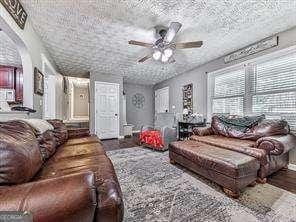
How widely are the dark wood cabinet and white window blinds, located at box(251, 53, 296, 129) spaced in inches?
234

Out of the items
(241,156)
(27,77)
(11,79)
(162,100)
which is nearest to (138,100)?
(162,100)

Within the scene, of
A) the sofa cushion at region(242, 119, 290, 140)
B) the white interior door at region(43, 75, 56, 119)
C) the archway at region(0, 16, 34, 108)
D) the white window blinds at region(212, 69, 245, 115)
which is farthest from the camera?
the white interior door at region(43, 75, 56, 119)

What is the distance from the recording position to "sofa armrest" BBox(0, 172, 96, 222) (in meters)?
0.68

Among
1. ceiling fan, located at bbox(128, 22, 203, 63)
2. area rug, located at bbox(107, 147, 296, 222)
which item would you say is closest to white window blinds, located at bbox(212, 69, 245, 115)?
ceiling fan, located at bbox(128, 22, 203, 63)

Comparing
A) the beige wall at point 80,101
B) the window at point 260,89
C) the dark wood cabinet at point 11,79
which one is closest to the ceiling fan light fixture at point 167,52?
the window at point 260,89

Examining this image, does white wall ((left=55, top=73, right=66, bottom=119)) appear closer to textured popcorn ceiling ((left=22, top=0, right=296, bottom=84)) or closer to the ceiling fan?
textured popcorn ceiling ((left=22, top=0, right=296, bottom=84))

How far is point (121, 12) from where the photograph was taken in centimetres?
232

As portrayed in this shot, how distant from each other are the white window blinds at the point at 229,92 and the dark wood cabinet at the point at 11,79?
5.42m

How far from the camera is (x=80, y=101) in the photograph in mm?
10500

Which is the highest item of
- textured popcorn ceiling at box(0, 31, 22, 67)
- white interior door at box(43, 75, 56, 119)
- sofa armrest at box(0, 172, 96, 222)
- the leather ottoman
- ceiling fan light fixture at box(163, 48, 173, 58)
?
textured popcorn ceiling at box(0, 31, 22, 67)

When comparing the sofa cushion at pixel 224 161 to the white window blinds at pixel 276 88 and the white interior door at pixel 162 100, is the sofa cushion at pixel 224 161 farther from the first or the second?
the white interior door at pixel 162 100

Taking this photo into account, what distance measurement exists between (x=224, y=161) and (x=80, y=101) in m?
10.2

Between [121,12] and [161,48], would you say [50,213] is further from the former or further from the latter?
[161,48]

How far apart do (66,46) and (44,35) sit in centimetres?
52
